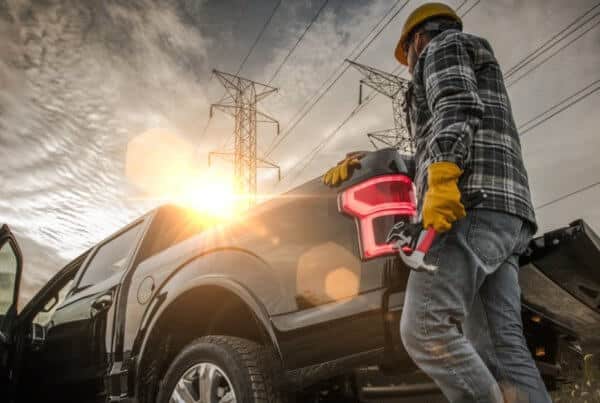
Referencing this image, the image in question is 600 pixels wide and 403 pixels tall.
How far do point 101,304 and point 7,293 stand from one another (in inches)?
56.3

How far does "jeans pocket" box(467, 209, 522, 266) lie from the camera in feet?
5.43

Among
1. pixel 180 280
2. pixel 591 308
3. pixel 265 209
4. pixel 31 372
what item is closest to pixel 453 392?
pixel 591 308

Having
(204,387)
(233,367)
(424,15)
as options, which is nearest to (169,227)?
(204,387)

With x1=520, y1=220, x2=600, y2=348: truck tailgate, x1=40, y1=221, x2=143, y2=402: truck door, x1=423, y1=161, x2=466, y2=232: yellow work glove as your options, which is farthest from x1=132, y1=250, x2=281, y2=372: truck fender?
x1=520, y1=220, x2=600, y2=348: truck tailgate

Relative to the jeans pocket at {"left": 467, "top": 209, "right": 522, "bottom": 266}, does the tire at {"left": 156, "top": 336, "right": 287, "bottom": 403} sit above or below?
below

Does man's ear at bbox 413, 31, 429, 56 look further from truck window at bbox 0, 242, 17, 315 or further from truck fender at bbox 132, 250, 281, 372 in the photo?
truck window at bbox 0, 242, 17, 315

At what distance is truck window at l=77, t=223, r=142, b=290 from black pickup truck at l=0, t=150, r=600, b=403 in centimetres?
41

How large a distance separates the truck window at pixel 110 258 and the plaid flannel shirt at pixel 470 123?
7.22 ft

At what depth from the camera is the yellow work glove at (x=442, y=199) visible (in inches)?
62.0

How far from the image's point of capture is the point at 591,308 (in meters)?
1.93

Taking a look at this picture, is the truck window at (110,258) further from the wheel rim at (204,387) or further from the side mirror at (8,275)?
the wheel rim at (204,387)

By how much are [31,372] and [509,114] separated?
3.84 metres

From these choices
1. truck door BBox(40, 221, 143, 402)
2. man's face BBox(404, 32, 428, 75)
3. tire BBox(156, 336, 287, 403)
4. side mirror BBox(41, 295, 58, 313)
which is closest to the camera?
tire BBox(156, 336, 287, 403)

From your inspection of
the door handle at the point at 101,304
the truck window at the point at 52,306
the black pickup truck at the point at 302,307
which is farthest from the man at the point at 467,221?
the truck window at the point at 52,306
